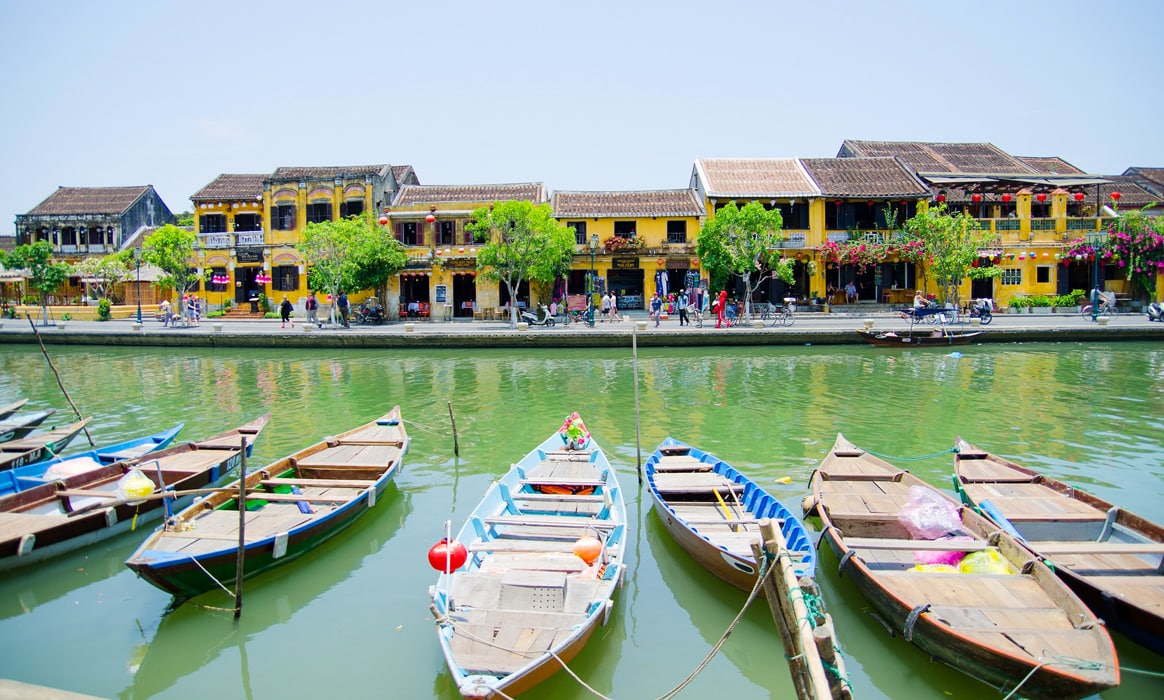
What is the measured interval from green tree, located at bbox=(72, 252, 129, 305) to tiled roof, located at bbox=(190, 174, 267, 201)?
4745mm

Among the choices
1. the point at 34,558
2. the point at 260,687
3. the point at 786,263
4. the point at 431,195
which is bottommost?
the point at 260,687

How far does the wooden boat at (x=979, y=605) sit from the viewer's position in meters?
4.47

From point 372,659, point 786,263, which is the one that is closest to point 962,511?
point 372,659

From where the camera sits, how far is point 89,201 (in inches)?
1684

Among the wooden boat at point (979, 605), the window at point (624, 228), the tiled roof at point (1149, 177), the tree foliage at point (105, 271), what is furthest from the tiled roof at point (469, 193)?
the tiled roof at point (1149, 177)

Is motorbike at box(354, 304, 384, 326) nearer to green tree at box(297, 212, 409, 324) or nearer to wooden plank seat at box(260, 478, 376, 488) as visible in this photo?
green tree at box(297, 212, 409, 324)

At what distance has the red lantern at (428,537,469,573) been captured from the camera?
5707mm

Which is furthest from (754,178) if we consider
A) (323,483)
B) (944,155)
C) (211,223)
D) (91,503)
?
(91,503)

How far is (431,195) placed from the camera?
34938mm

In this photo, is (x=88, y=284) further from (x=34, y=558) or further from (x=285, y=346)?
(x=34, y=558)

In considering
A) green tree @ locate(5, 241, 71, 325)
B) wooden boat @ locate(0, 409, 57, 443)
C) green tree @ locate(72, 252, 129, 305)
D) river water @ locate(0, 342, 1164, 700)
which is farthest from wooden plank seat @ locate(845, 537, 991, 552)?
green tree @ locate(72, 252, 129, 305)

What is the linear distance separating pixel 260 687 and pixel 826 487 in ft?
19.9

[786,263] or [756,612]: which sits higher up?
[786,263]

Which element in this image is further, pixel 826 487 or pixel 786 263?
pixel 786 263
